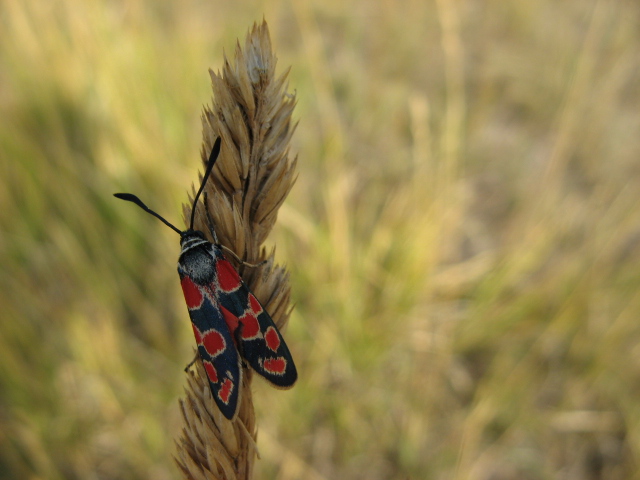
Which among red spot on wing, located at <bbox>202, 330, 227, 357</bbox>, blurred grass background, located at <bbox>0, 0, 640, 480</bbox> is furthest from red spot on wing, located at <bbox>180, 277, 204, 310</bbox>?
blurred grass background, located at <bbox>0, 0, 640, 480</bbox>

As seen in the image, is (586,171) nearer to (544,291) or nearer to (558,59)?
(558,59)

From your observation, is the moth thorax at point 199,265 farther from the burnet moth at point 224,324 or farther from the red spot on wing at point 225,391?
A: the red spot on wing at point 225,391

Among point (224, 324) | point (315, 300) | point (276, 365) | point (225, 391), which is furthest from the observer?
point (315, 300)

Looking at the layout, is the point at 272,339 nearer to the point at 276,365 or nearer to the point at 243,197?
the point at 276,365

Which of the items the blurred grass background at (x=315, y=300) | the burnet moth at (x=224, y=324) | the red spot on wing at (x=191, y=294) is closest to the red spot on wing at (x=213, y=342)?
the burnet moth at (x=224, y=324)

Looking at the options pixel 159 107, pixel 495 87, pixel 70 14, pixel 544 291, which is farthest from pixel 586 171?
pixel 70 14

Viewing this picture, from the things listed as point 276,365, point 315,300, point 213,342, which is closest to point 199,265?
point 213,342

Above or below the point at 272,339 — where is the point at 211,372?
below
